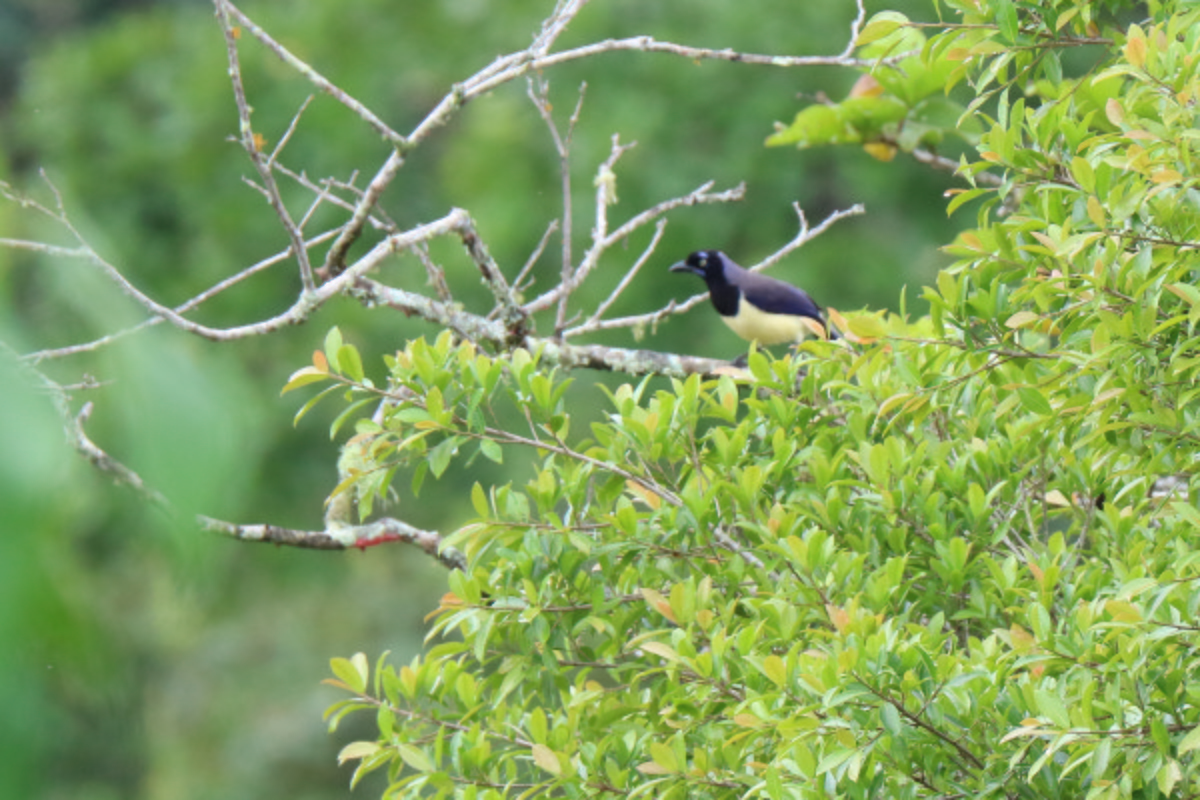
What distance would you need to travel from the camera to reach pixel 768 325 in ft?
22.3

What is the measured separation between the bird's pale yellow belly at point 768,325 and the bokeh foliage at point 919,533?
368 cm

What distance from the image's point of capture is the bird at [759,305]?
676cm

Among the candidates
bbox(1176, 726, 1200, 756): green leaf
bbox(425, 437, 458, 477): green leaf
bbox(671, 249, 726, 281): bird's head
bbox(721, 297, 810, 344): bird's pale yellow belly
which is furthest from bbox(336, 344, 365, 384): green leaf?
bbox(671, 249, 726, 281): bird's head

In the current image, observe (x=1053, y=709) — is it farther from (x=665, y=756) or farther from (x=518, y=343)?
(x=518, y=343)

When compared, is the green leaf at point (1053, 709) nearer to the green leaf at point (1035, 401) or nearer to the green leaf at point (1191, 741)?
the green leaf at point (1191, 741)

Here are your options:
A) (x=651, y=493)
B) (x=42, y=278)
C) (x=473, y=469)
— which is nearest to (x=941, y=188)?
(x=473, y=469)

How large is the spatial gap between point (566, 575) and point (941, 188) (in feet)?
38.2

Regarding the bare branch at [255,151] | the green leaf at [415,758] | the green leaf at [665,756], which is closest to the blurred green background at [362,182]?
the bare branch at [255,151]

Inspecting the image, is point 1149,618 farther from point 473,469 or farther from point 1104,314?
point 473,469

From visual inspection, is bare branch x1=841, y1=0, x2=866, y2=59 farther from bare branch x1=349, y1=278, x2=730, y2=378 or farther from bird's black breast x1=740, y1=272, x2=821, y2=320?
bird's black breast x1=740, y1=272, x2=821, y2=320

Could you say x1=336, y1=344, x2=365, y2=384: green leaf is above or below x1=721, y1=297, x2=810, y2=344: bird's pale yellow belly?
below

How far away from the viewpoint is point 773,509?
2555mm

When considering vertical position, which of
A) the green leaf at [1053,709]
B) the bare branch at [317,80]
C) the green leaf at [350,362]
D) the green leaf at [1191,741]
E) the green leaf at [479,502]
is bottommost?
the green leaf at [1191,741]

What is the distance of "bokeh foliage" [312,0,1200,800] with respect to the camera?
6.86ft
